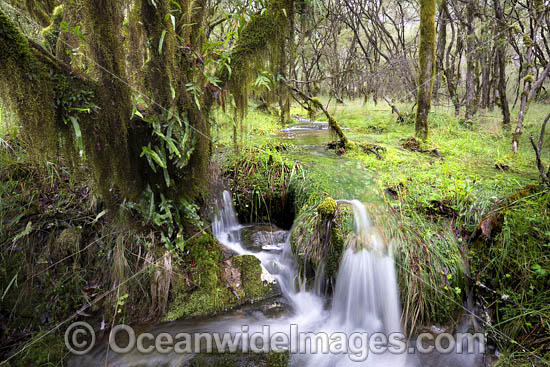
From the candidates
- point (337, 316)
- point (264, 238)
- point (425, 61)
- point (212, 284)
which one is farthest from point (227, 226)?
point (425, 61)

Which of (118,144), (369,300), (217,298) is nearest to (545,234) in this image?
(369,300)

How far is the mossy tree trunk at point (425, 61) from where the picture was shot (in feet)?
19.1

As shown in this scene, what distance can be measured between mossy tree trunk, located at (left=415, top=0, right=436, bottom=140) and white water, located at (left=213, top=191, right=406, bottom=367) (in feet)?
12.6

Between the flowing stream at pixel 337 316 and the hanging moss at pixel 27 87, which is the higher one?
the hanging moss at pixel 27 87

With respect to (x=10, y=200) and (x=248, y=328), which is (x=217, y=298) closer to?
(x=248, y=328)

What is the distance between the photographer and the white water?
2.88m

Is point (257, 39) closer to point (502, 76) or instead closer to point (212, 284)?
point (212, 284)

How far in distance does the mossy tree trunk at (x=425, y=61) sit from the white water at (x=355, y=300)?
3.84 meters

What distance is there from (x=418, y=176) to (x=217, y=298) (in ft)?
10.5

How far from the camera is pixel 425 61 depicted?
6074 millimetres

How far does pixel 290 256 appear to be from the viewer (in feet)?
12.1

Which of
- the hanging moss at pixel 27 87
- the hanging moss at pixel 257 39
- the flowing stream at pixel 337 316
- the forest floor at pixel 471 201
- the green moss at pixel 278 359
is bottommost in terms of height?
the green moss at pixel 278 359

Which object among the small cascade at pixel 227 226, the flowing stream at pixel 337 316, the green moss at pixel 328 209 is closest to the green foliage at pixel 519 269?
the flowing stream at pixel 337 316

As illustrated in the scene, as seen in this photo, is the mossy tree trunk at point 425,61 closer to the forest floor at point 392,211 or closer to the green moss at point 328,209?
the forest floor at point 392,211
